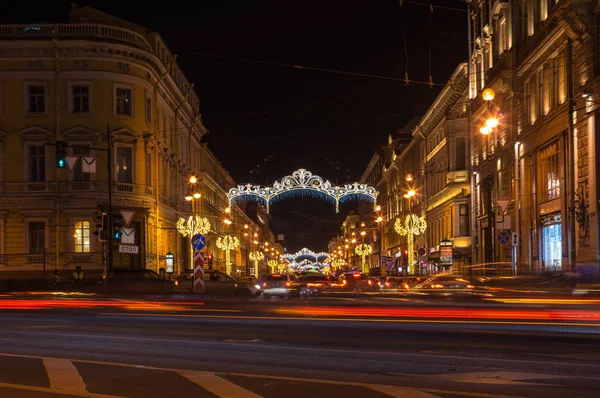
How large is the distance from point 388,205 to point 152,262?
5365 centimetres

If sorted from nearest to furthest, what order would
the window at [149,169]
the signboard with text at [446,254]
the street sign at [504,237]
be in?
1. the street sign at [504,237]
2. the signboard with text at [446,254]
3. the window at [149,169]

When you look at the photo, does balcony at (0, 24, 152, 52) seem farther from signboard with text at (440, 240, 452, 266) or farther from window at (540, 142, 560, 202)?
window at (540, 142, 560, 202)

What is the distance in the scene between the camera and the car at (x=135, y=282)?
40941 mm

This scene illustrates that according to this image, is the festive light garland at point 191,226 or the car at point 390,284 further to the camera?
the festive light garland at point 191,226

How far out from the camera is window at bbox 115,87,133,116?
169 feet

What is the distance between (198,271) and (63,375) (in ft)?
72.1

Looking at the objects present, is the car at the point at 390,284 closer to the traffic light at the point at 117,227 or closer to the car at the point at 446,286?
the car at the point at 446,286

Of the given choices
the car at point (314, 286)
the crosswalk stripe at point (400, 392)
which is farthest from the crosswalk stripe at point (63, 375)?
the car at point (314, 286)

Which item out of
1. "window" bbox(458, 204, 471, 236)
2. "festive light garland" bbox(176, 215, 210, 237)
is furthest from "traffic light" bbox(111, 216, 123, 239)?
"window" bbox(458, 204, 471, 236)

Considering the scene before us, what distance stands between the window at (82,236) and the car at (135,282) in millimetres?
3456

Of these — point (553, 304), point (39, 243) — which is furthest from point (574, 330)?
point (39, 243)

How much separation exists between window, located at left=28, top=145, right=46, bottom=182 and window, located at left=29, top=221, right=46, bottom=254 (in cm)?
268

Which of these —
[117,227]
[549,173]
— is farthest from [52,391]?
[549,173]

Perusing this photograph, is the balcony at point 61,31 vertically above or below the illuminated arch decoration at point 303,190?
above
